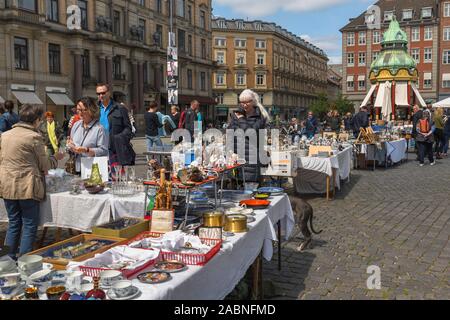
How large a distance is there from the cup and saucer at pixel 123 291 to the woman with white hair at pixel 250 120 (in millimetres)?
3241

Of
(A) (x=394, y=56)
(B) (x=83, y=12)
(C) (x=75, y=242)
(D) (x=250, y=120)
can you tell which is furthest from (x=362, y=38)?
(C) (x=75, y=242)

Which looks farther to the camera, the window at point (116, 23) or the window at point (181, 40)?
the window at point (181, 40)

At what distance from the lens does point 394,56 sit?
955 inches

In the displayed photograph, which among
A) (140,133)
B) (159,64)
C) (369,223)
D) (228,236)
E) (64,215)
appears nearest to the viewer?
(228,236)

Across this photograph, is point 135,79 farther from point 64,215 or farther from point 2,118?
point 64,215

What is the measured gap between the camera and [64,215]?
15.9 ft

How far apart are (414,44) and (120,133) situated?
209 feet

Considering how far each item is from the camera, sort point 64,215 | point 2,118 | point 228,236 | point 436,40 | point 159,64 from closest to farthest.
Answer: point 228,236 → point 64,215 → point 2,118 → point 159,64 → point 436,40

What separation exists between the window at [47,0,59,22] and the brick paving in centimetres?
2702

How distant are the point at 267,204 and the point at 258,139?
1245 millimetres

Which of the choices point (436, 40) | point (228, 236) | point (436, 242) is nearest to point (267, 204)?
point (228, 236)

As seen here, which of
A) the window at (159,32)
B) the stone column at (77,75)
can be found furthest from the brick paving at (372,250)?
the window at (159,32)

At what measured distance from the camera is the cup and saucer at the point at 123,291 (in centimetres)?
230

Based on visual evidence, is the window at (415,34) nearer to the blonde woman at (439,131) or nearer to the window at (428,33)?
the window at (428,33)
